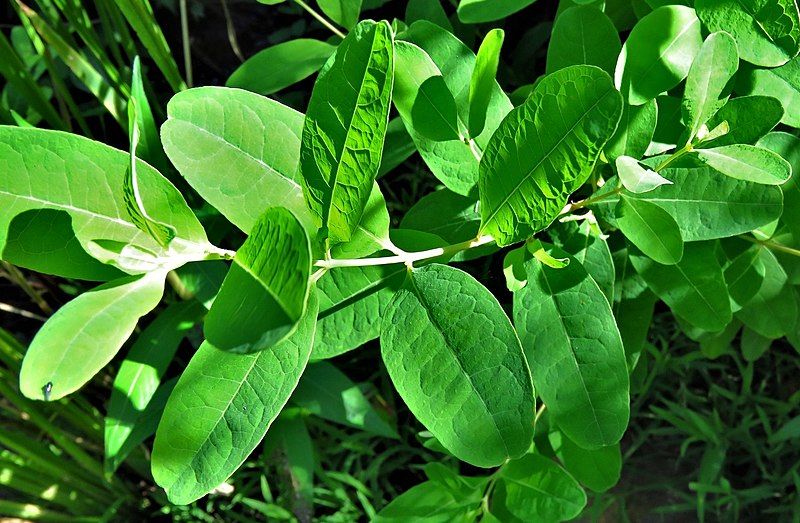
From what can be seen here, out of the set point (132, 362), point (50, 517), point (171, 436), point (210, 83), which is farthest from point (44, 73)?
point (171, 436)

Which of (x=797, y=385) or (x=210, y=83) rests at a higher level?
(x=210, y=83)

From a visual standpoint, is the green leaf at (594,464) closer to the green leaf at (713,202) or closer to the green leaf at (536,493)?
the green leaf at (536,493)

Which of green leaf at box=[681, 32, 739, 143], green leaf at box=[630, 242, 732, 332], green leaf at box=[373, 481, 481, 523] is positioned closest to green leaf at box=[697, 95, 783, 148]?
green leaf at box=[681, 32, 739, 143]

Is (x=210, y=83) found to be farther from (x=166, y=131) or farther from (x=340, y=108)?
(x=340, y=108)

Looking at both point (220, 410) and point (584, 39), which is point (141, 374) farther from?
point (584, 39)

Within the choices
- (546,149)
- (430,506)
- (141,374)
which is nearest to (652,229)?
(546,149)

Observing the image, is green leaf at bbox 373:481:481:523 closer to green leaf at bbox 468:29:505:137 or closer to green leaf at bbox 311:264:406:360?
green leaf at bbox 311:264:406:360
